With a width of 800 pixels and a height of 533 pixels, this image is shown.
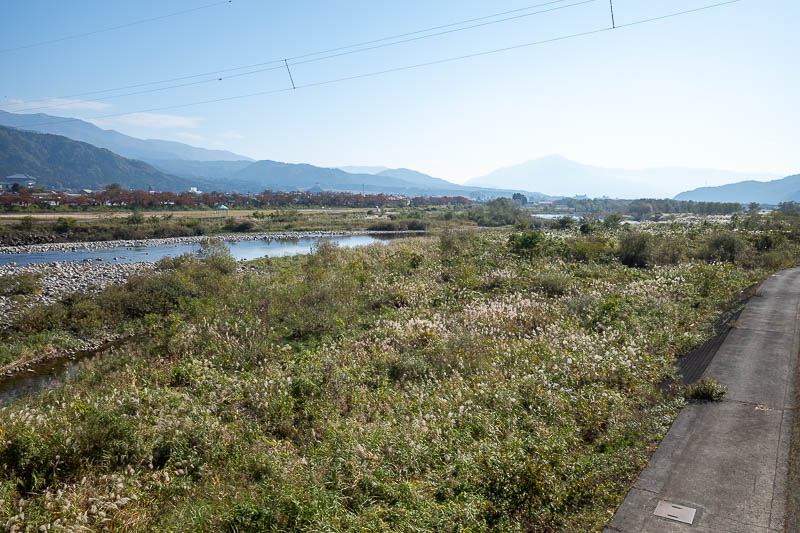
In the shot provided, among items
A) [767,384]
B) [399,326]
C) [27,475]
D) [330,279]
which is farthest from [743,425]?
[330,279]

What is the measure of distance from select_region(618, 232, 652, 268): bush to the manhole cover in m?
24.4

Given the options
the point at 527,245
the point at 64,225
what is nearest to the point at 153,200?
the point at 64,225

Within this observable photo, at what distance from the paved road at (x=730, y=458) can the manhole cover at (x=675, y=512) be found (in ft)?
0.19

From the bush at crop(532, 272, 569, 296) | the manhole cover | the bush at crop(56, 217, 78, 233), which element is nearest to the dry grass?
the manhole cover

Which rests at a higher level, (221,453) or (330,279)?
(330,279)

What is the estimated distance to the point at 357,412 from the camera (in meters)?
8.84

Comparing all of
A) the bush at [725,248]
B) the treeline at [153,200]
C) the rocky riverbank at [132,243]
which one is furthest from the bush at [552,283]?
the treeline at [153,200]

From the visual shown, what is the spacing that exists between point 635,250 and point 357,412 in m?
25.9

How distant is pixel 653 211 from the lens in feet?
456

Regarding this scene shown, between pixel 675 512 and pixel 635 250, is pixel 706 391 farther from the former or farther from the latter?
pixel 635 250

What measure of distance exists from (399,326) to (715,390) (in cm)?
877

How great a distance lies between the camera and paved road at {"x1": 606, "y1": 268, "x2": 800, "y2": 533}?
18.1 ft

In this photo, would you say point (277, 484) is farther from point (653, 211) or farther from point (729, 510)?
point (653, 211)

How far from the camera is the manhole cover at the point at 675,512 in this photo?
18.1ft
